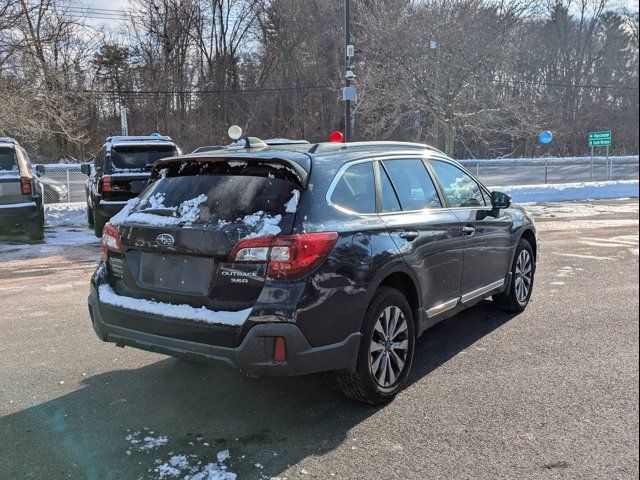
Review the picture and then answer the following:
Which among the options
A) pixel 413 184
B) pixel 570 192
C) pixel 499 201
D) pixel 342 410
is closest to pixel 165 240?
pixel 342 410

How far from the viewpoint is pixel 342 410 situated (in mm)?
3592

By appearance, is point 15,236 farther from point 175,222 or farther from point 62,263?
point 175,222

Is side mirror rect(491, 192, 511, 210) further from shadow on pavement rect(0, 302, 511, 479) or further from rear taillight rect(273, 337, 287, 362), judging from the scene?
rear taillight rect(273, 337, 287, 362)

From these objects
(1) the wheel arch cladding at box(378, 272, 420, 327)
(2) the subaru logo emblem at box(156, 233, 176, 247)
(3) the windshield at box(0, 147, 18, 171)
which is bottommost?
(1) the wheel arch cladding at box(378, 272, 420, 327)

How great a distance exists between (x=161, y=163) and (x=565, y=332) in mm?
3820

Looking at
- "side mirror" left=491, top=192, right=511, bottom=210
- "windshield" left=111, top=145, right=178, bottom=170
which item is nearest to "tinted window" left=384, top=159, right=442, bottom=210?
"side mirror" left=491, top=192, right=511, bottom=210

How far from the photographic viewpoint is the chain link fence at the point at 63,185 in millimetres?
17297

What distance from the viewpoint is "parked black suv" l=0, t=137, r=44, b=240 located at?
989 cm

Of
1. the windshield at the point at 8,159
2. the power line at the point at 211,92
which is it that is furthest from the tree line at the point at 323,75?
the windshield at the point at 8,159

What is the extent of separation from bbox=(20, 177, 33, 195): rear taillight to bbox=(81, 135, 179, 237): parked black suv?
3.75ft

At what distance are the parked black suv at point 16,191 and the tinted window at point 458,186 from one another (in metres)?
8.31

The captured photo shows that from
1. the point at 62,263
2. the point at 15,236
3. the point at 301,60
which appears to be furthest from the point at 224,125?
the point at 62,263

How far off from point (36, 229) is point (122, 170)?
2.04 meters

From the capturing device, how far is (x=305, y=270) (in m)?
3.13
